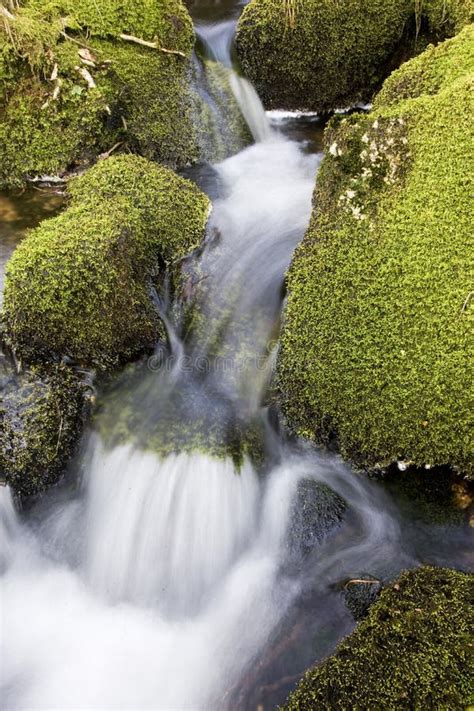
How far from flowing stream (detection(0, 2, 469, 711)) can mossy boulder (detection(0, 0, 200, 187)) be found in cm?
229

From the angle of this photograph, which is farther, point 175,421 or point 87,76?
point 87,76

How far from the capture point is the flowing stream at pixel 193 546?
10.9 ft

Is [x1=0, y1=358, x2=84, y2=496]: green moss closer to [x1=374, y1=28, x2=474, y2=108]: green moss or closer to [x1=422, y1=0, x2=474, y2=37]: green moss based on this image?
[x1=374, y1=28, x2=474, y2=108]: green moss

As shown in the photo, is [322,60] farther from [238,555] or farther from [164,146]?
[238,555]

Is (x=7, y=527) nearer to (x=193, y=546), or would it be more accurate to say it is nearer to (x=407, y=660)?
(x=193, y=546)

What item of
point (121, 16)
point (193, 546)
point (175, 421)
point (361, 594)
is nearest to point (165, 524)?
point (193, 546)

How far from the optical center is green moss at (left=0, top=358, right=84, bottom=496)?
373 cm

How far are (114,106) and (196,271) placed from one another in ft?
7.61

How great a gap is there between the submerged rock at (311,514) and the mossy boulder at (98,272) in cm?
175

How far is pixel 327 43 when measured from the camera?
249 inches

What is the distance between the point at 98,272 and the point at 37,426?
1.21 m

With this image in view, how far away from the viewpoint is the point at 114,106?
573 centimetres

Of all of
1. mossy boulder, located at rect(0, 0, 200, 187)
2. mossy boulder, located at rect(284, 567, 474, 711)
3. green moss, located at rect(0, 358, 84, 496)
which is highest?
mossy boulder, located at rect(0, 0, 200, 187)

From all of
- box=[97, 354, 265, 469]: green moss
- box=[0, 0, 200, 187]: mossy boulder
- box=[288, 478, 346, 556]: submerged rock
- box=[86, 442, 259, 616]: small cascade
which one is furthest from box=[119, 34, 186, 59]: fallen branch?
box=[288, 478, 346, 556]: submerged rock
